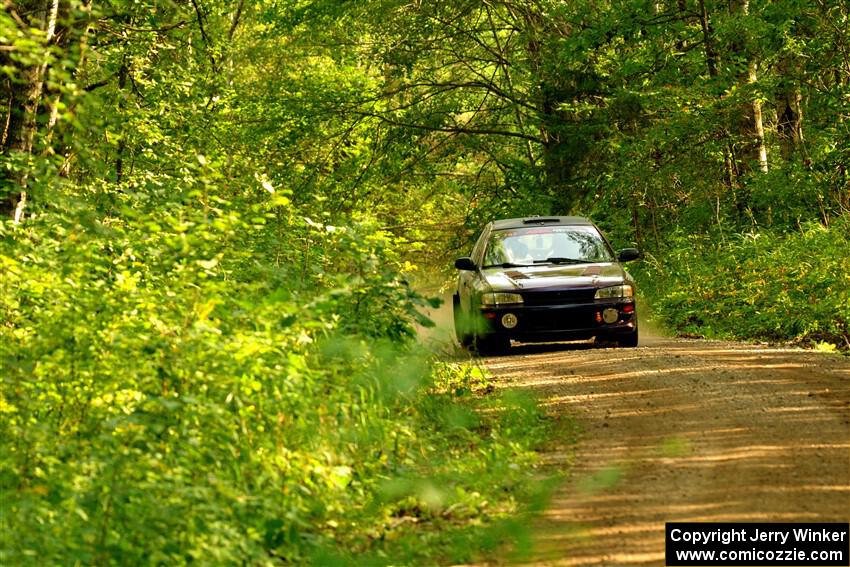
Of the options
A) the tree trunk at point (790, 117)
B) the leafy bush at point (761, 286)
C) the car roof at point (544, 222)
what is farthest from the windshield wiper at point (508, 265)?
the tree trunk at point (790, 117)

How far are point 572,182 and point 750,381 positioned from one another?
18037 mm

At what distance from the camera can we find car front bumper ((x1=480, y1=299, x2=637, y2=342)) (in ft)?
51.8

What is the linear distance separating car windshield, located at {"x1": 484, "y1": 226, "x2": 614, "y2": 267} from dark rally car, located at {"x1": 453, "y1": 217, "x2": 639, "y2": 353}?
1 centimetres

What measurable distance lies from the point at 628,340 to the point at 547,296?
52.3 inches

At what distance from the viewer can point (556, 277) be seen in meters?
16.1

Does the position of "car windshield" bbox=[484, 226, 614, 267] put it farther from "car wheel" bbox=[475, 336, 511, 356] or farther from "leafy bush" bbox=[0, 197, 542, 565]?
"leafy bush" bbox=[0, 197, 542, 565]

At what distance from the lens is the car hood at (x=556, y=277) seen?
15.9 meters

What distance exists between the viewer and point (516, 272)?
647 inches

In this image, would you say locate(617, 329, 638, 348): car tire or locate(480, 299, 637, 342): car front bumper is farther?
locate(617, 329, 638, 348): car tire

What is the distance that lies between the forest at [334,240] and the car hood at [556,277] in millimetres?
1085

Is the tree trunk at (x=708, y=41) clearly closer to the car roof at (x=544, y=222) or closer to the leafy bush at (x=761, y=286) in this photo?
the leafy bush at (x=761, y=286)

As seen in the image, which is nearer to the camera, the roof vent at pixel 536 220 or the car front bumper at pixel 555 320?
the car front bumper at pixel 555 320

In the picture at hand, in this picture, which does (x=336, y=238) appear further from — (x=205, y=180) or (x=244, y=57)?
(x=244, y=57)

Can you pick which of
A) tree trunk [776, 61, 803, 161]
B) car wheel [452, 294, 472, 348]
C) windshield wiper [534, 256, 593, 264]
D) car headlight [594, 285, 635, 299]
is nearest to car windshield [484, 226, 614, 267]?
windshield wiper [534, 256, 593, 264]
